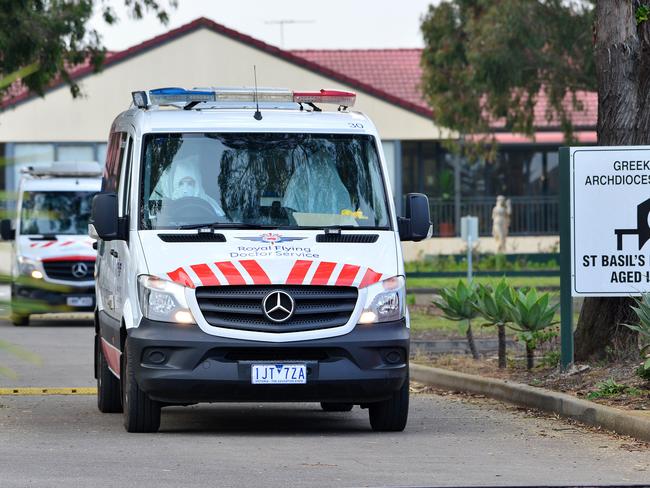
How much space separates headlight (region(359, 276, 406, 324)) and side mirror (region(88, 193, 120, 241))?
6.35 feet

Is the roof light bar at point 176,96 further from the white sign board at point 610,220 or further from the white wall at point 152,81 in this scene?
the white wall at point 152,81

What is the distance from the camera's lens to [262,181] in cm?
1122

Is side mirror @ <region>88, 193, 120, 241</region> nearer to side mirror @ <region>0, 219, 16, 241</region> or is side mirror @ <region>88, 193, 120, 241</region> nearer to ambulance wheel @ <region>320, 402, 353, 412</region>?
side mirror @ <region>0, 219, 16, 241</region>

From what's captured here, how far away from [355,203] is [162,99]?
1816 mm

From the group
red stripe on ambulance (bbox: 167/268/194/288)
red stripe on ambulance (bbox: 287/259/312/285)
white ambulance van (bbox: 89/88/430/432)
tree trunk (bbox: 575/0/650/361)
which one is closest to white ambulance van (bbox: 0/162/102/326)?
tree trunk (bbox: 575/0/650/361)

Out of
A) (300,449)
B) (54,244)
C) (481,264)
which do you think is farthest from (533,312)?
(481,264)

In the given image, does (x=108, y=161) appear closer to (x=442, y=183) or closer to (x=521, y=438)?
(x=521, y=438)

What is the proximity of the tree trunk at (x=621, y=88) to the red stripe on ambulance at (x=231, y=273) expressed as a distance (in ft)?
13.7

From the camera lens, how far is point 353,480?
8.42 metres

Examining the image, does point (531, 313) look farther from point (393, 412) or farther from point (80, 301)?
point (80, 301)

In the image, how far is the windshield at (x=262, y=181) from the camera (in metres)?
11.0

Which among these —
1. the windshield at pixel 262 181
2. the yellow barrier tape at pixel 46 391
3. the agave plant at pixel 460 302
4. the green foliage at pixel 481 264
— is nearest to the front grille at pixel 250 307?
the windshield at pixel 262 181

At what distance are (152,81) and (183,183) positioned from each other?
3562cm

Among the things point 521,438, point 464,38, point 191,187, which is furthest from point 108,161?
point 464,38
